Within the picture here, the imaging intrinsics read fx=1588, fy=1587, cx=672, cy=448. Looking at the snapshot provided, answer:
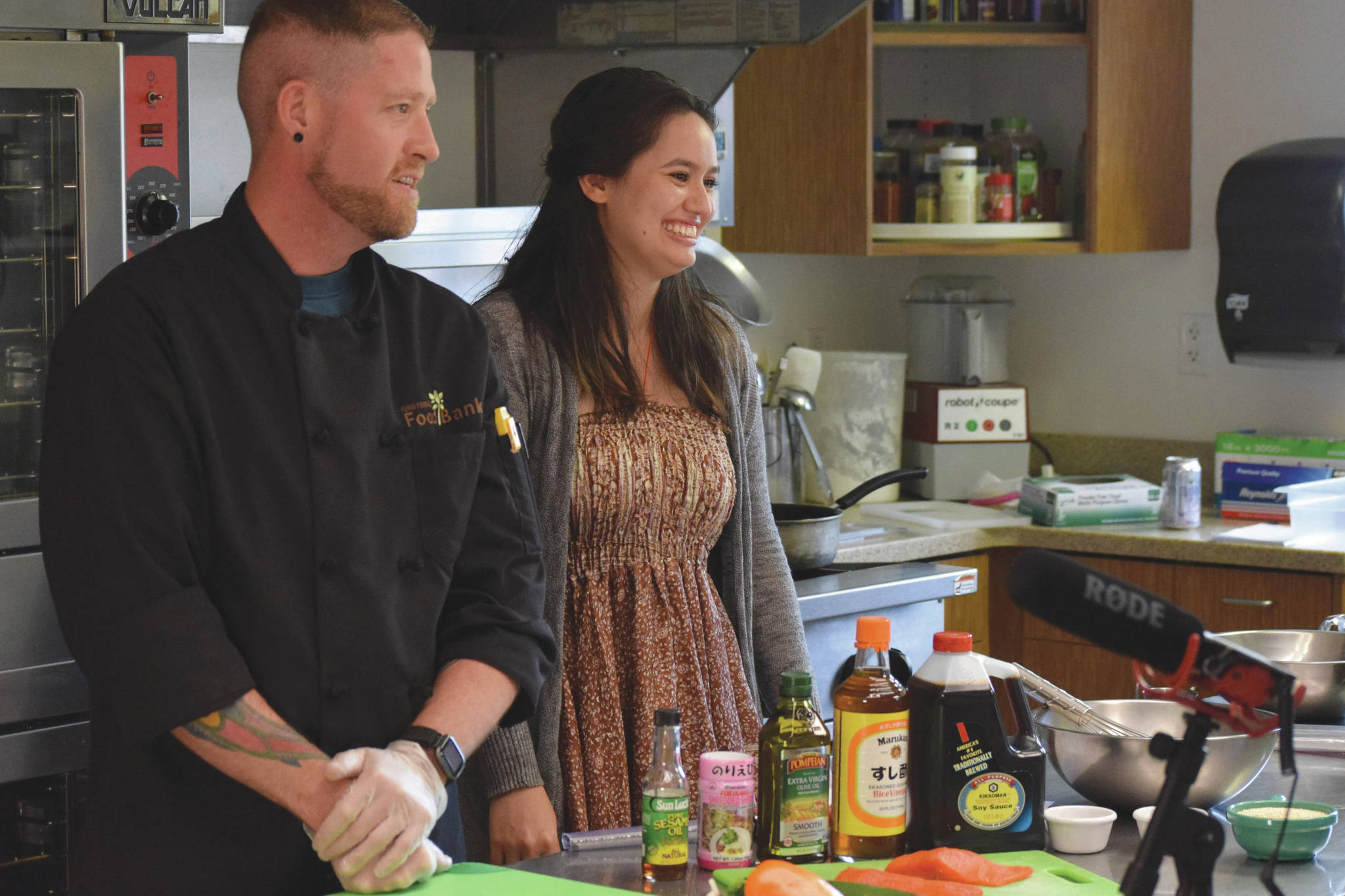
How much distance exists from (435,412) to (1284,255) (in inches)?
96.8

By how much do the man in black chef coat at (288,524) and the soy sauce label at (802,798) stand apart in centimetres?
29

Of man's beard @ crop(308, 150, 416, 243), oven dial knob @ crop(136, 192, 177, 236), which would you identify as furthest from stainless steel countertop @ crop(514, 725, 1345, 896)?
oven dial knob @ crop(136, 192, 177, 236)

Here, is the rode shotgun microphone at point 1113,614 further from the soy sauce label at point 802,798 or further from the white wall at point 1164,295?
the white wall at point 1164,295

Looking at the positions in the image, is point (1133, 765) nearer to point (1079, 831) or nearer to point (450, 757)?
point (1079, 831)

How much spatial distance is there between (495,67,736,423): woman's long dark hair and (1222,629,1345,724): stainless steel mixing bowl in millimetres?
698

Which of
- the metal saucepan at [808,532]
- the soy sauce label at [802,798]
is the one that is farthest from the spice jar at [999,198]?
the soy sauce label at [802,798]

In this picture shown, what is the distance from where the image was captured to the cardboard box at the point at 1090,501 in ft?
11.1

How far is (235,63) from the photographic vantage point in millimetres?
2520

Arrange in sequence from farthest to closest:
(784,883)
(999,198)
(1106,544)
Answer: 1. (999,198)
2. (1106,544)
3. (784,883)

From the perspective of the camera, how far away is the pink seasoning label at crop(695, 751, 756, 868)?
1.30 meters

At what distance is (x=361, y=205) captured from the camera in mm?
1424

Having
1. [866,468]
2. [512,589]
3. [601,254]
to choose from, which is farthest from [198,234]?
[866,468]

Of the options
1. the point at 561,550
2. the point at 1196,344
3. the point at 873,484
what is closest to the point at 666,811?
the point at 561,550

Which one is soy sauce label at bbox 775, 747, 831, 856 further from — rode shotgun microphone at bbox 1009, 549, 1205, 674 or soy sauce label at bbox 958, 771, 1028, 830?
rode shotgun microphone at bbox 1009, 549, 1205, 674
